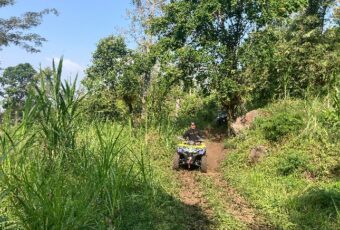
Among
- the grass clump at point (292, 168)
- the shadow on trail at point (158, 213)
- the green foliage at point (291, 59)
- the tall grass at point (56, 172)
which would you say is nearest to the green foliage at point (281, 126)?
the grass clump at point (292, 168)

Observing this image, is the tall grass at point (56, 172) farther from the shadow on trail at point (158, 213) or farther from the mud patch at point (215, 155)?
the mud patch at point (215, 155)

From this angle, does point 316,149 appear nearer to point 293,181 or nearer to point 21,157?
point 293,181

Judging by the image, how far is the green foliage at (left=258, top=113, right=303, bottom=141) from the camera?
12.5m

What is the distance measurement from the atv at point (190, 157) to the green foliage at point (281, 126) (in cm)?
246

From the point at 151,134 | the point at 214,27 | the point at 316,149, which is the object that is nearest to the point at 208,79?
the point at 214,27

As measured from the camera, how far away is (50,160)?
5188 mm

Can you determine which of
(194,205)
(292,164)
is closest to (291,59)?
(292,164)

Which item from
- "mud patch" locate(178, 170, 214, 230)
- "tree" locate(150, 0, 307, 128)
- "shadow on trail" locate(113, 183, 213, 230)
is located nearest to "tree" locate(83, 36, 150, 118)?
"tree" locate(150, 0, 307, 128)

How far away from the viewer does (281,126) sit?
12727 millimetres

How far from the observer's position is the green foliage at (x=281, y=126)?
1254 cm

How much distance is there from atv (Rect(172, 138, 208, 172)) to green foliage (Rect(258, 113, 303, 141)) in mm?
2456

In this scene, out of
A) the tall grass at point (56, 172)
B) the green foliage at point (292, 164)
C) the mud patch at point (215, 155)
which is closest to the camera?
the tall grass at point (56, 172)

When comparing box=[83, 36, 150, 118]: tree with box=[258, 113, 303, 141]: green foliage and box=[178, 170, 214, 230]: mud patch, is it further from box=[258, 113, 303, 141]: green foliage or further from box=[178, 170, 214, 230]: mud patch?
box=[178, 170, 214, 230]: mud patch

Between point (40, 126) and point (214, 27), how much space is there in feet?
39.9
